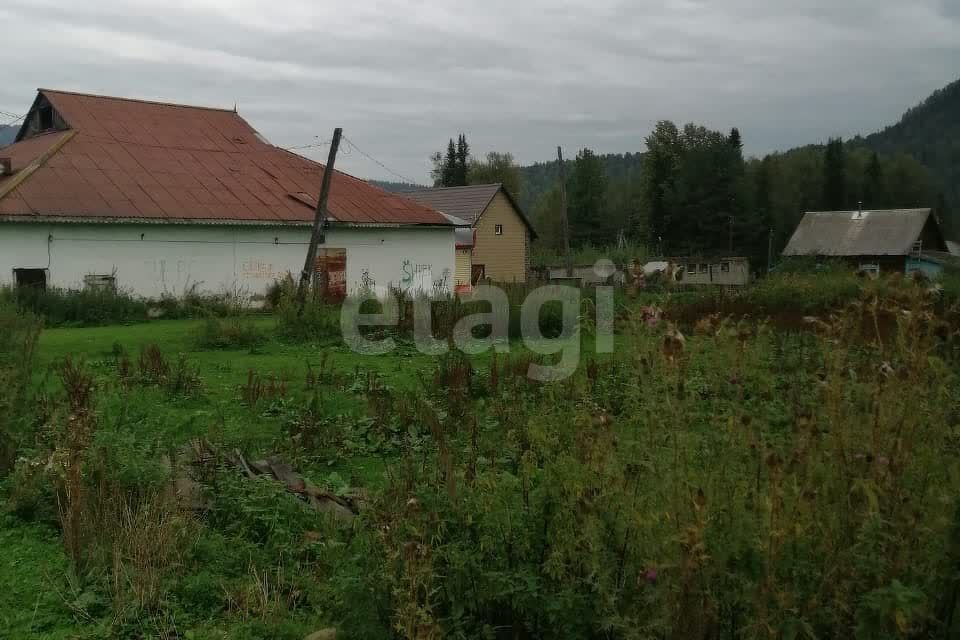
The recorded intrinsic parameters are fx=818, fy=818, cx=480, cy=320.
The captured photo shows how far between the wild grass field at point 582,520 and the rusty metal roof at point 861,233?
44.3 metres

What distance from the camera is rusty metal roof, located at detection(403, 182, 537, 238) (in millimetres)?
42812

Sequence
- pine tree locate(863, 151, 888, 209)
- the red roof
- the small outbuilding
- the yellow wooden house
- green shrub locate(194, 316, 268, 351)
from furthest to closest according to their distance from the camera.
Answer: pine tree locate(863, 151, 888, 209) < the small outbuilding < the yellow wooden house < the red roof < green shrub locate(194, 316, 268, 351)

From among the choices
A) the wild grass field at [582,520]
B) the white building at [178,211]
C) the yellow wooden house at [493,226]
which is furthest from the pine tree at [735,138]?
the wild grass field at [582,520]

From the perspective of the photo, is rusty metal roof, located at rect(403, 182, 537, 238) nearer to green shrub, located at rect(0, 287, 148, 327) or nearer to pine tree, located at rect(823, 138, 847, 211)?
green shrub, located at rect(0, 287, 148, 327)

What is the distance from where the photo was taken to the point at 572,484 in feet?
11.1

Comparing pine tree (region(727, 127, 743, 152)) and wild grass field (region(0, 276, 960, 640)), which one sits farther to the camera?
pine tree (region(727, 127, 743, 152))

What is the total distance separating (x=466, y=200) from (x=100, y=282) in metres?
26.1

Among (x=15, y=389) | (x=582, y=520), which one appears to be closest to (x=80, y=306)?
(x=15, y=389)

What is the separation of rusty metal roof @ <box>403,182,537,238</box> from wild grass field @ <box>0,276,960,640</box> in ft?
120

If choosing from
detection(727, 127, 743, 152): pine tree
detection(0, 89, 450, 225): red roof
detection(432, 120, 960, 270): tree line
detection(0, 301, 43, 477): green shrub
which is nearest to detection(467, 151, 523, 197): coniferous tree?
detection(432, 120, 960, 270): tree line

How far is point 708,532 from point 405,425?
16.1 ft

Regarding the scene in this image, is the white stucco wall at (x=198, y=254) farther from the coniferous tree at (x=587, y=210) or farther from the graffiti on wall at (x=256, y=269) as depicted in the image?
the coniferous tree at (x=587, y=210)

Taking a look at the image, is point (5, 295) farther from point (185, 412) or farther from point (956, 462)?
point (956, 462)

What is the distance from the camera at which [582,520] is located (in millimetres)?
3279
